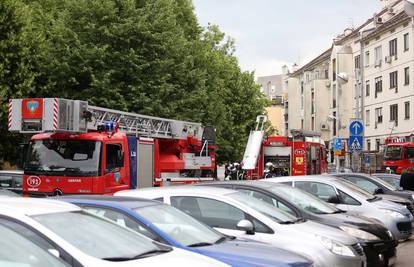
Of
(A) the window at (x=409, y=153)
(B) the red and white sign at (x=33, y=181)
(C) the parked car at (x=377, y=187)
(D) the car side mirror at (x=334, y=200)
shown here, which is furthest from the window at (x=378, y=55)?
(B) the red and white sign at (x=33, y=181)

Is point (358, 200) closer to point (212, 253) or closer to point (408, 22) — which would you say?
point (212, 253)

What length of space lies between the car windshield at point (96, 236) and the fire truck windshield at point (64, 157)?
8424 mm

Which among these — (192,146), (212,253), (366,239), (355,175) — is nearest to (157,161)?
(192,146)

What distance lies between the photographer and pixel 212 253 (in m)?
5.93

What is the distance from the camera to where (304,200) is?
1007 cm

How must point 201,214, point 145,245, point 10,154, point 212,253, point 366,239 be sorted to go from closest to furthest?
point 145,245 < point 212,253 < point 201,214 < point 366,239 < point 10,154

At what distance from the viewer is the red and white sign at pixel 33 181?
13477 mm

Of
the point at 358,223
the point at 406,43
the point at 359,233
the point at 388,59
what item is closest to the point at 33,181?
the point at 358,223

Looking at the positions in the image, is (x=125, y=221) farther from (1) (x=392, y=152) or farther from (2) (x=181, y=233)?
(1) (x=392, y=152)

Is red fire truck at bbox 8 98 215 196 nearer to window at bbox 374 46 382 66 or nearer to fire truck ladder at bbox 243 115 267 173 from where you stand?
fire truck ladder at bbox 243 115 267 173

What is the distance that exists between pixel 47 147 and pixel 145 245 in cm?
932

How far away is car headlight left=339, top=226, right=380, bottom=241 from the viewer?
9.30 meters

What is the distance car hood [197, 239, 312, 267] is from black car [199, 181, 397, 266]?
2.60 meters

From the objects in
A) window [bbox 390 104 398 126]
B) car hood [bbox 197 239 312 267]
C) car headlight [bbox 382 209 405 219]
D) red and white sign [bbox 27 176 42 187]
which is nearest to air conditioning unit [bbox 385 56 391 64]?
window [bbox 390 104 398 126]
